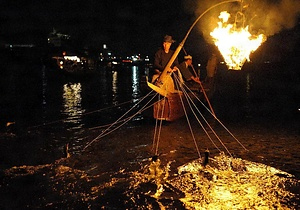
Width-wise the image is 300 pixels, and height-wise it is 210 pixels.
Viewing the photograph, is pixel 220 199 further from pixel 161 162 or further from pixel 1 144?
pixel 1 144

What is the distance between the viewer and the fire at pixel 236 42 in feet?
29.0

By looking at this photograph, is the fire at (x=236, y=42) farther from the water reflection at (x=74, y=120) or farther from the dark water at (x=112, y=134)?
the water reflection at (x=74, y=120)

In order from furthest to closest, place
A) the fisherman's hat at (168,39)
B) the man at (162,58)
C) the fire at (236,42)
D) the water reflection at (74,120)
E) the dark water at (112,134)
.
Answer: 1. the man at (162,58)
2. the fisherman's hat at (168,39)
3. the water reflection at (74,120)
4. the dark water at (112,134)
5. the fire at (236,42)

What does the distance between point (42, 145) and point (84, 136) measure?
68.6 inches

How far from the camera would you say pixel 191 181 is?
7.20 m

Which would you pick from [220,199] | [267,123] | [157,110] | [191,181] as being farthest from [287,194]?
[267,123]

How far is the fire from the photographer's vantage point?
884cm

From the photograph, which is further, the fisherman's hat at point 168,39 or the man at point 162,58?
the man at point 162,58

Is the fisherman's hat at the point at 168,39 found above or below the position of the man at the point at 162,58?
above

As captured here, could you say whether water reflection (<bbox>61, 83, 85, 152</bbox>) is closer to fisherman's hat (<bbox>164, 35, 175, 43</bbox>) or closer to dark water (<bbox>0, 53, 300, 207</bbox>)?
dark water (<bbox>0, 53, 300, 207</bbox>)

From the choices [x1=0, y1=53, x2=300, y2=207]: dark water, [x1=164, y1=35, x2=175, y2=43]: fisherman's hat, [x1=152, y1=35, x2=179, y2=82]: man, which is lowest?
[x1=0, y1=53, x2=300, y2=207]: dark water

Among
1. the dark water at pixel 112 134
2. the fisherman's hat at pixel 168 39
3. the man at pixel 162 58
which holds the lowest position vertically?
the dark water at pixel 112 134

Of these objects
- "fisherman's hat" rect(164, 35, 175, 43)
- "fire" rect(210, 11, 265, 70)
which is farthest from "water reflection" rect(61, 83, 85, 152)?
"fire" rect(210, 11, 265, 70)

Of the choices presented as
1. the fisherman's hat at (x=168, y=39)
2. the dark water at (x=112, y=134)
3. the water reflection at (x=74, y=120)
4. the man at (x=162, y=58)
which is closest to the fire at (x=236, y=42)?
the dark water at (x=112, y=134)
